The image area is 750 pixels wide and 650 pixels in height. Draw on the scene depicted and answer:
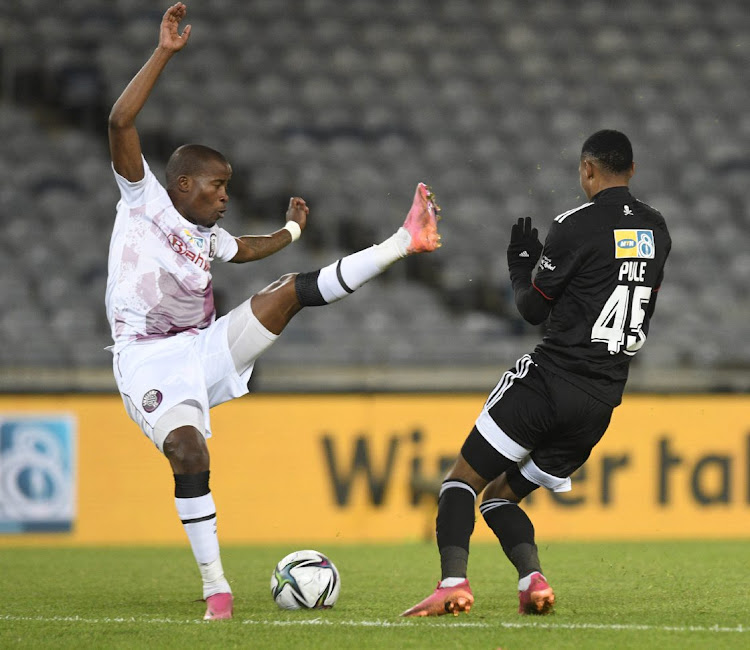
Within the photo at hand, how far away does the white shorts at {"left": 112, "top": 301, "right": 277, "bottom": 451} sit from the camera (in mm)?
4910

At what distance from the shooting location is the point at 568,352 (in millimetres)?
4574

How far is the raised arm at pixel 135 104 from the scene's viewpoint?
4617 mm

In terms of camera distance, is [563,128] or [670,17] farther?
[670,17]

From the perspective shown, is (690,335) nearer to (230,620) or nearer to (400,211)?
(400,211)

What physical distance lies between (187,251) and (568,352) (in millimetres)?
1695

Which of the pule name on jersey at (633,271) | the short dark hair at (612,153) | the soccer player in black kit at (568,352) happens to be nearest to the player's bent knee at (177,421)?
the soccer player in black kit at (568,352)

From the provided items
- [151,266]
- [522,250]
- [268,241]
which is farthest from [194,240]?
[522,250]

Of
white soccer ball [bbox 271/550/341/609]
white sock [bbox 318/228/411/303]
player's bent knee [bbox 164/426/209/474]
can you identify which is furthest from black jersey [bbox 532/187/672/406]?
player's bent knee [bbox 164/426/209/474]

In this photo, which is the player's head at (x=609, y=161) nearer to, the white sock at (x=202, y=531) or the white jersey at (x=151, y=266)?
the white jersey at (x=151, y=266)

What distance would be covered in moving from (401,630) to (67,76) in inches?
447

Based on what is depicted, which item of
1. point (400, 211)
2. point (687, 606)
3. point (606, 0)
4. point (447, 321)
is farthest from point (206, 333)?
point (606, 0)

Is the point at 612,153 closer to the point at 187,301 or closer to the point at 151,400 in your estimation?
the point at 187,301

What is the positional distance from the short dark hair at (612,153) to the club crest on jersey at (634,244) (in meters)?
0.27

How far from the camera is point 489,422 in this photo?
182 inches
